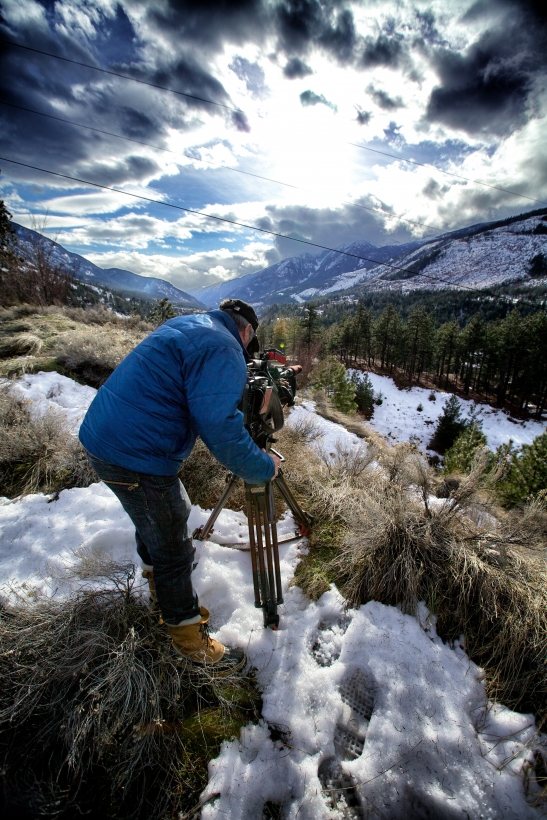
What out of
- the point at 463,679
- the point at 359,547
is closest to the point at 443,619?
the point at 463,679

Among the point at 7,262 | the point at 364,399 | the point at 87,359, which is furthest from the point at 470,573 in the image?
the point at 364,399

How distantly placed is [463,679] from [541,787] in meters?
0.44

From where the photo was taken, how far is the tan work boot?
1833mm

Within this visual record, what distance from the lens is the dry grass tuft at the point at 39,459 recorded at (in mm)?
3359

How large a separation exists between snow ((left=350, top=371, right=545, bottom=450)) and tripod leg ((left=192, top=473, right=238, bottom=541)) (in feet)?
86.7

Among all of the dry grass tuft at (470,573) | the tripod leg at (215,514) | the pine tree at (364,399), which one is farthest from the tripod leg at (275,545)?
the pine tree at (364,399)

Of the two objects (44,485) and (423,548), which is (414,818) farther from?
(44,485)

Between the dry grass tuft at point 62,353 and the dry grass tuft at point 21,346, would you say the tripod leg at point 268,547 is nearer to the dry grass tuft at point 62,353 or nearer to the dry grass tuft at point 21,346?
the dry grass tuft at point 62,353

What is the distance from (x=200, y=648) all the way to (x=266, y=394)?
160 centimetres

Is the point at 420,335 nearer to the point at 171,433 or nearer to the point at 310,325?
the point at 310,325

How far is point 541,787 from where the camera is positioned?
1414 millimetres

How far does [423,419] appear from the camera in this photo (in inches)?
1352

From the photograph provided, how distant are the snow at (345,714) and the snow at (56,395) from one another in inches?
85.0

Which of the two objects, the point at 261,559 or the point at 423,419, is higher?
the point at 261,559
